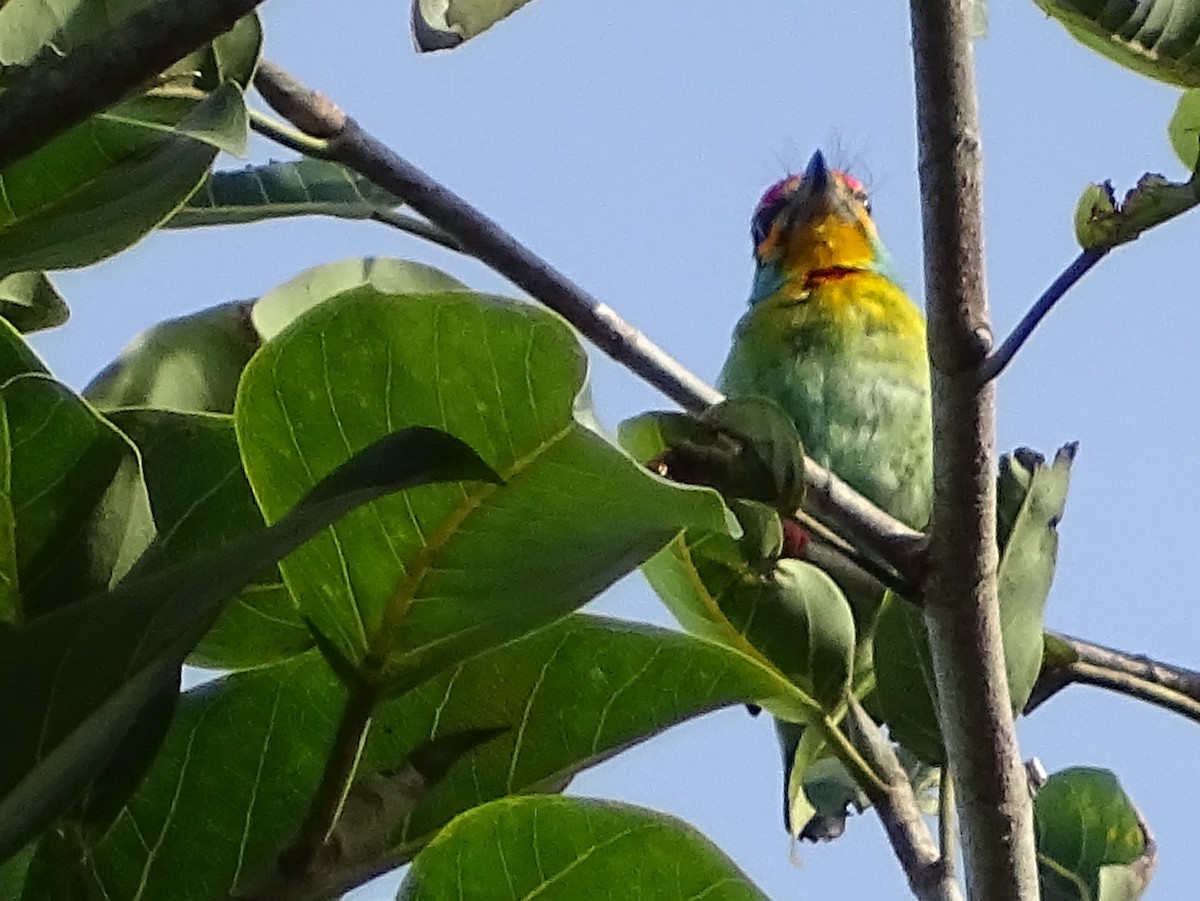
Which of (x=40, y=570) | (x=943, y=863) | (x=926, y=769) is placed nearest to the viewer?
(x=40, y=570)

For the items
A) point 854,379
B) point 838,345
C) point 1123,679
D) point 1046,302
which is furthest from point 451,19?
point 838,345

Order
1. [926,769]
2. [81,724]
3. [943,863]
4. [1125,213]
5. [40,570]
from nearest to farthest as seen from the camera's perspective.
A: [81,724] < [40,570] < [1125,213] < [943,863] < [926,769]

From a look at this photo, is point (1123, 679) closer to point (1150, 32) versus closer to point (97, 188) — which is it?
point (1150, 32)

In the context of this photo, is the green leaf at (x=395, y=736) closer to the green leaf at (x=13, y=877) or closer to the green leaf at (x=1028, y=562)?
the green leaf at (x=13, y=877)

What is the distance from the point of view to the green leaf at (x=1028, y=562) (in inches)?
31.8

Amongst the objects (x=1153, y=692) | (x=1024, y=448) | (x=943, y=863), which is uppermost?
(x=1024, y=448)

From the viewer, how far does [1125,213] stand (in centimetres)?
66

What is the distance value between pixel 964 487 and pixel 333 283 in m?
0.30

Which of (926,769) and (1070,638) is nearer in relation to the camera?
(1070,638)

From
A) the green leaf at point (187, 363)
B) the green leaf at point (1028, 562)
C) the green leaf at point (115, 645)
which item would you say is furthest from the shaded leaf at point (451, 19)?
the green leaf at point (1028, 562)

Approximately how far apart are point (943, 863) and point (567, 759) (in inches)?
13.4

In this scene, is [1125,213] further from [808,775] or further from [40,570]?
[808,775]

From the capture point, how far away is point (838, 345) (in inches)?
91.1

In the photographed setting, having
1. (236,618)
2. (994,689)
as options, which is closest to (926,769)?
(994,689)
